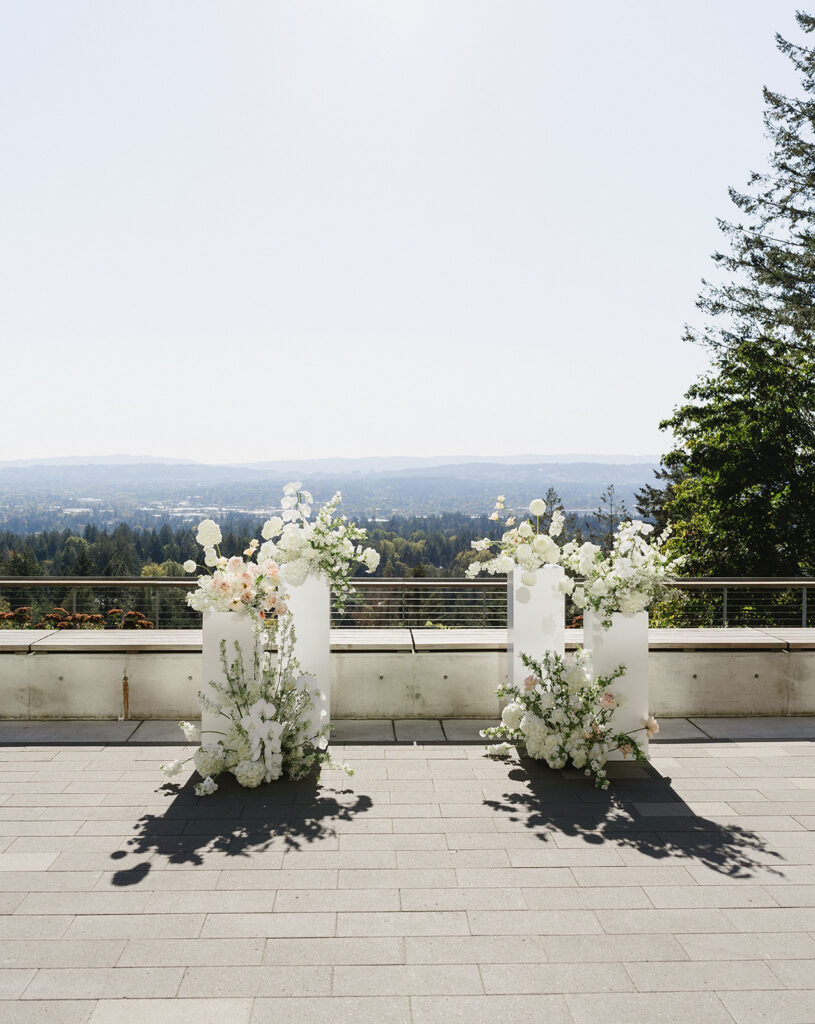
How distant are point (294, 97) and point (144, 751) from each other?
8.10m

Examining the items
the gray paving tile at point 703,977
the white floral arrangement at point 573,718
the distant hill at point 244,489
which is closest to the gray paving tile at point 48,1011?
the gray paving tile at point 703,977

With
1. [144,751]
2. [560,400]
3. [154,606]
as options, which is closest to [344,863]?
[144,751]

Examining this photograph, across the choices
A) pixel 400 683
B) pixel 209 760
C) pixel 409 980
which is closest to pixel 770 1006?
pixel 409 980

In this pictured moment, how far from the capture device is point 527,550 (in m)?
5.52

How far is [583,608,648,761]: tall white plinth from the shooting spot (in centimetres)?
534

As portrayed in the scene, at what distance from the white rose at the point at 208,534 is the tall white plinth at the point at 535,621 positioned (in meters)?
2.03

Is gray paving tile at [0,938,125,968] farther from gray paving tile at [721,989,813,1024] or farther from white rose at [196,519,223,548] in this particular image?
white rose at [196,519,223,548]

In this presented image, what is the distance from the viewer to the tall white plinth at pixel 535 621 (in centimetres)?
565

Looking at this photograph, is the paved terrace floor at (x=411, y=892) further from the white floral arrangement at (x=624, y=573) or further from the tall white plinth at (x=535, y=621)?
the white floral arrangement at (x=624, y=573)

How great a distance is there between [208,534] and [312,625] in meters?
0.92

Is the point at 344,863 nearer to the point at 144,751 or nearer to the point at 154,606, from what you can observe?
the point at 144,751

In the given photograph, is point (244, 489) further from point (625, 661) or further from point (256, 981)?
point (256, 981)

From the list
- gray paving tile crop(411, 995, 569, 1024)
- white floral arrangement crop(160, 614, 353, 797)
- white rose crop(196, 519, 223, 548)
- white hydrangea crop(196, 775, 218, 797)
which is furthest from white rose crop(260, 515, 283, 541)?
gray paving tile crop(411, 995, 569, 1024)

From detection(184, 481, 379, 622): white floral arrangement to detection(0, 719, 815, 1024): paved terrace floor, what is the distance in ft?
3.65
